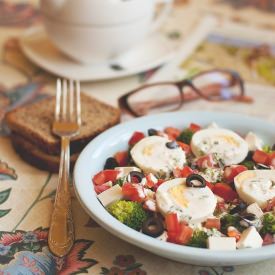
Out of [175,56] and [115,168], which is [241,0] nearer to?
[175,56]

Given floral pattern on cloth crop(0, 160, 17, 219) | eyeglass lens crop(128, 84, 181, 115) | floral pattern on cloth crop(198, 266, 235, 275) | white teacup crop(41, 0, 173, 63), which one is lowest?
floral pattern on cloth crop(0, 160, 17, 219)

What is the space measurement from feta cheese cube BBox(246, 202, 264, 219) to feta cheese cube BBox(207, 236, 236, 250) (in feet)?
0.29

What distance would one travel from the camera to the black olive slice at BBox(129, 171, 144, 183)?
3.54 ft

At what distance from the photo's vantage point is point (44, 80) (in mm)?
1720

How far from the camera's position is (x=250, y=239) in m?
0.92

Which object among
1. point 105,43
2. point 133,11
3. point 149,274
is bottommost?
point 149,274

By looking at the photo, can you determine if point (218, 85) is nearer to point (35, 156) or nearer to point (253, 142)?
point (253, 142)

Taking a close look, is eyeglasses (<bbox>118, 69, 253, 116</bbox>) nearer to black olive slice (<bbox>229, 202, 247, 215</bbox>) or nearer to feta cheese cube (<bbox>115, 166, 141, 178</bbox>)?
feta cheese cube (<bbox>115, 166, 141, 178</bbox>)

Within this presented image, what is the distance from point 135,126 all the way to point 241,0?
1.41 meters

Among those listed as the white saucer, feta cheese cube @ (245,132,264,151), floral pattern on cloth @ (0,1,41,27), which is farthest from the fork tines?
floral pattern on cloth @ (0,1,41,27)

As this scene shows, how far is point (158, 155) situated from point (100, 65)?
661 mm

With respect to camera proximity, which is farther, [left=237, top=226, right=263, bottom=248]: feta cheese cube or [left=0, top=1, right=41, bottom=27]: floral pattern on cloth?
[left=0, top=1, right=41, bottom=27]: floral pattern on cloth

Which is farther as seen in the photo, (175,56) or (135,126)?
(175,56)

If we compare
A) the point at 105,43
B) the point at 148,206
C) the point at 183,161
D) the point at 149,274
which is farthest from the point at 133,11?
the point at 149,274
